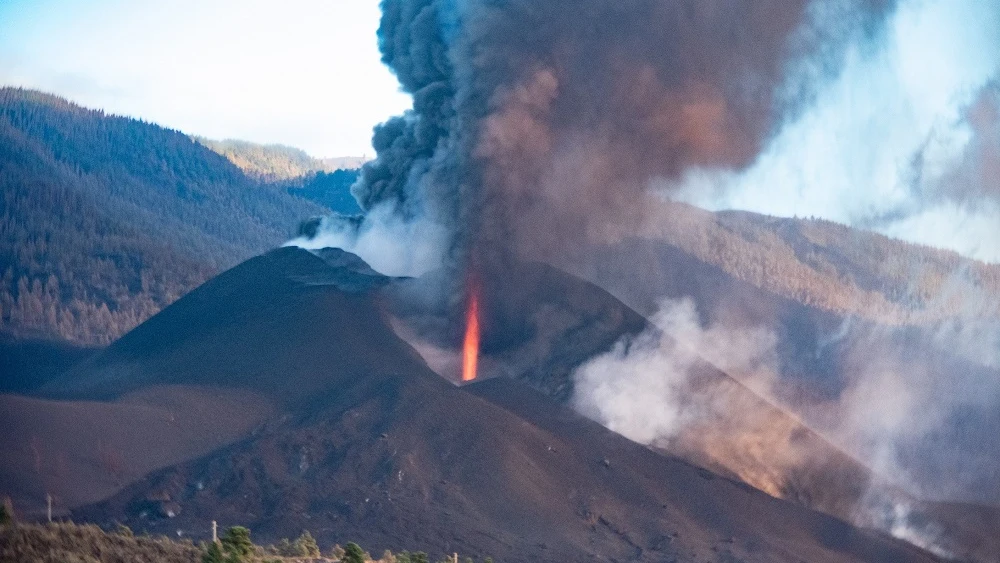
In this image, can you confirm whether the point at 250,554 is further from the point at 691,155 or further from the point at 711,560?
the point at 691,155

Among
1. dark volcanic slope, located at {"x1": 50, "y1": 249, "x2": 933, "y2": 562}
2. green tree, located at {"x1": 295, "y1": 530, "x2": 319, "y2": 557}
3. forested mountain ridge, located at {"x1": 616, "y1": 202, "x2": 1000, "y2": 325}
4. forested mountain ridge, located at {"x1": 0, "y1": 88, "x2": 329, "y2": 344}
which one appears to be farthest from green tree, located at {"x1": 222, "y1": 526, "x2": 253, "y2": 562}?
forested mountain ridge, located at {"x1": 0, "y1": 88, "x2": 329, "y2": 344}

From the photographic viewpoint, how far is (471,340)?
226ft

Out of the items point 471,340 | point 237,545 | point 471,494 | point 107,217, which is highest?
point 107,217

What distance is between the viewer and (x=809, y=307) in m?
89.5

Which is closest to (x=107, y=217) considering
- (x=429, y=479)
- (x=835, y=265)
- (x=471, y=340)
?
(x=835, y=265)

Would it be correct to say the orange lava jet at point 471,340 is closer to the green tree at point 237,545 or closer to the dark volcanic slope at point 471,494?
the dark volcanic slope at point 471,494

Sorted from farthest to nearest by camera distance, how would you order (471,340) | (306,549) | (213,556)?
(471,340)
(306,549)
(213,556)

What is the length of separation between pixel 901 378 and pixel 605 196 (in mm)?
18117

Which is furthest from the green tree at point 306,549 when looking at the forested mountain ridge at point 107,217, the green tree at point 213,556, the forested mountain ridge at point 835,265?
the forested mountain ridge at point 107,217

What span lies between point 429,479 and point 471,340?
15.6 meters

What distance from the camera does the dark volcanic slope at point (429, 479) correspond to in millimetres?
51281

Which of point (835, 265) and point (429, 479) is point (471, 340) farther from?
point (835, 265)

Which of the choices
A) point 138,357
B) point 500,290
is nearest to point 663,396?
point 500,290

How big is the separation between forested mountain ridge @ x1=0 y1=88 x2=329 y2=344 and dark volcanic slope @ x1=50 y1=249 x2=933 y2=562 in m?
45.7
